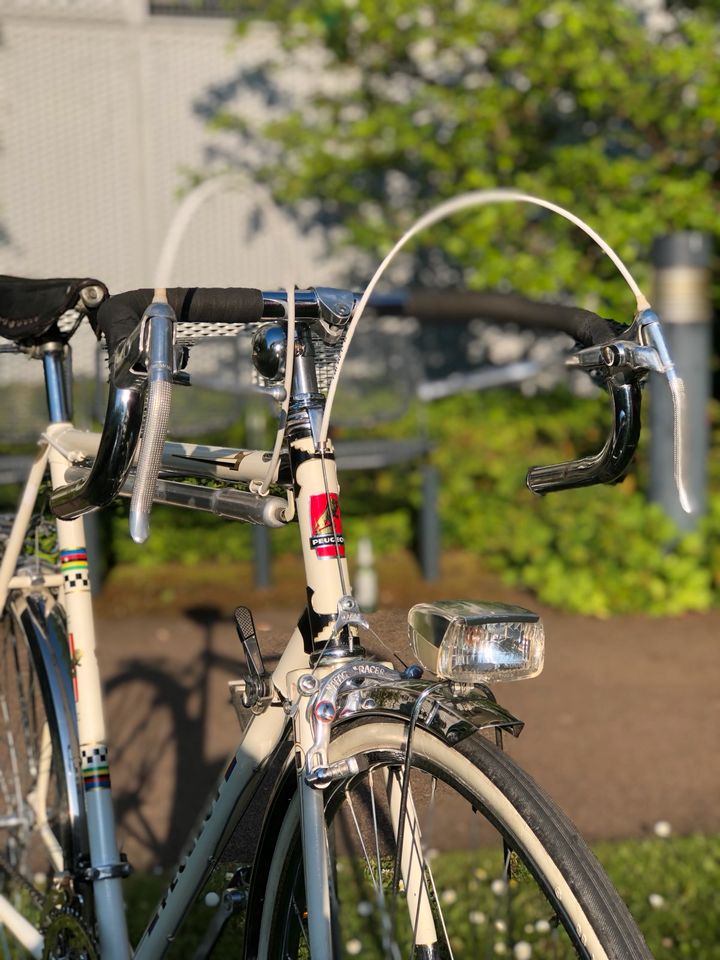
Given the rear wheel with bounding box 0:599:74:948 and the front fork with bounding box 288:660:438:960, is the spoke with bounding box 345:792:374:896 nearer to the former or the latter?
the front fork with bounding box 288:660:438:960

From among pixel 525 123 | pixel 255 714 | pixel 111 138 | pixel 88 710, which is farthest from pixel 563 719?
pixel 111 138

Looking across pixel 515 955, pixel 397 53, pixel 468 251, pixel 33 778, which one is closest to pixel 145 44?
pixel 397 53

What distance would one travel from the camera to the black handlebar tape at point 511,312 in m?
1.77

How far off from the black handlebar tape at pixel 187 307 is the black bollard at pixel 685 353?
4.69m

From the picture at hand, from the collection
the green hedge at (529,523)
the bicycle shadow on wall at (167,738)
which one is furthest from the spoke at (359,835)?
the green hedge at (529,523)

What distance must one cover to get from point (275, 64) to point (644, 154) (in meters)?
2.49

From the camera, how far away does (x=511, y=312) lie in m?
4.67

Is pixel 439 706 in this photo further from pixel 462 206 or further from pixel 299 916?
pixel 462 206

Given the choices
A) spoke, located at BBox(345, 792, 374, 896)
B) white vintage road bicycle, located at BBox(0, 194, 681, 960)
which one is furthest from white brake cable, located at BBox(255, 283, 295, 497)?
spoke, located at BBox(345, 792, 374, 896)

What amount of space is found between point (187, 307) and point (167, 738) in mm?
3077

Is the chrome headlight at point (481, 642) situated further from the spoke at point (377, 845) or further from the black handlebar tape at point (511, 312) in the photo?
the black handlebar tape at point (511, 312)

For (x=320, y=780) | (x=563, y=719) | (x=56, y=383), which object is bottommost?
(x=563, y=719)

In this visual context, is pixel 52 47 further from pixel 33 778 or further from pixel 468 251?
pixel 33 778

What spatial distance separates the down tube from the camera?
1.82 m
